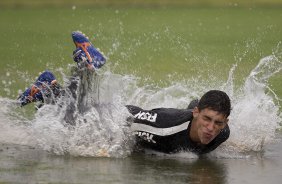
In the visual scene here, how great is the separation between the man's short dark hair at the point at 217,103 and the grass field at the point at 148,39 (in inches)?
180

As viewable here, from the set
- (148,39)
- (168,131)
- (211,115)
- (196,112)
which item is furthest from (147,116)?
(148,39)

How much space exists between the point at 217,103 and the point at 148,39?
988 centimetres

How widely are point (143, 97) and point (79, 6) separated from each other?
1178 centimetres

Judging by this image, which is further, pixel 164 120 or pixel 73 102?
pixel 73 102

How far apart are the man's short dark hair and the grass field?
15.0ft

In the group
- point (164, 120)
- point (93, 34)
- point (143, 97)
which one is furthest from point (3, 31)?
point (164, 120)

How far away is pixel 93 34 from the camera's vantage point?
18.1 m

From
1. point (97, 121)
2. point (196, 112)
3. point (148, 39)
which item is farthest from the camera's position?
point (148, 39)

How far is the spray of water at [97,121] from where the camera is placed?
8.95m

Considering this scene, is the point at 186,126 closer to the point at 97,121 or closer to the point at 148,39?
the point at 97,121

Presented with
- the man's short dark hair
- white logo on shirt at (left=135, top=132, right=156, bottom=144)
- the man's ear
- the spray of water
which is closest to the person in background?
the spray of water

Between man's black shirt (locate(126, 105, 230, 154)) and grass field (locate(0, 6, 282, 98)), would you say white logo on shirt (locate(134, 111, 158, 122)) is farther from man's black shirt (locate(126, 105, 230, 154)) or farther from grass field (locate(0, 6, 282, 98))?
grass field (locate(0, 6, 282, 98))

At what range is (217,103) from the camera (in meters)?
8.30

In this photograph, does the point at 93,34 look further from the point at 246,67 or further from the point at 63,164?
the point at 63,164
